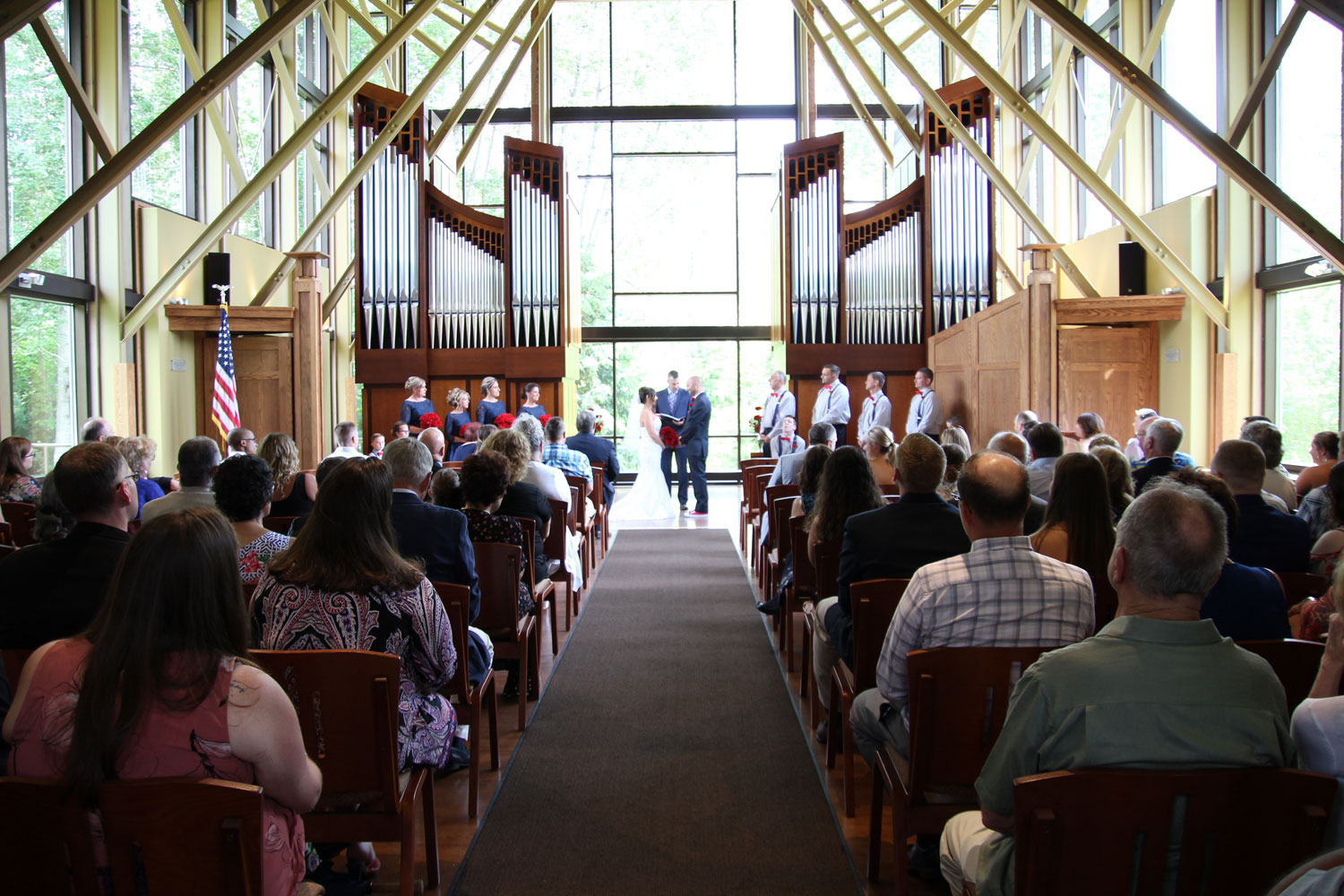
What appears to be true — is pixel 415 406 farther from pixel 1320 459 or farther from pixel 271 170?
pixel 1320 459

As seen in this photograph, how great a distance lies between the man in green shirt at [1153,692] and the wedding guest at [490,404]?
868 cm

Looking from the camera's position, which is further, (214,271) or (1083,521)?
(214,271)

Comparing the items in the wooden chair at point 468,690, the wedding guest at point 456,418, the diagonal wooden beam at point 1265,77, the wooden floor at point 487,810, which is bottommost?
the wooden floor at point 487,810

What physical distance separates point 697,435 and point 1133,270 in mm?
4627

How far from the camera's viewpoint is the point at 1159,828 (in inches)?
64.7

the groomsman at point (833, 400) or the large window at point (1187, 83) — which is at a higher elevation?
the large window at point (1187, 83)

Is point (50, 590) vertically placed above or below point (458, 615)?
above

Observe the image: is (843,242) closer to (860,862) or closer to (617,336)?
(617,336)

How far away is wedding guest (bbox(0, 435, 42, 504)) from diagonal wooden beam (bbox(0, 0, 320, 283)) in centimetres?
122

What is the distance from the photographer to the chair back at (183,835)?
5.24 ft

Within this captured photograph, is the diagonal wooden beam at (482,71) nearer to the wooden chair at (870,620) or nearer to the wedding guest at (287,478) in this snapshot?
the wedding guest at (287,478)

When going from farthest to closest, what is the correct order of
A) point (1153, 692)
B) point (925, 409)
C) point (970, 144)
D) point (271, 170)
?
1. point (925, 409)
2. point (970, 144)
3. point (271, 170)
4. point (1153, 692)

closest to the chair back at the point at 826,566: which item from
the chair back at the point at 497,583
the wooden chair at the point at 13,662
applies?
the chair back at the point at 497,583

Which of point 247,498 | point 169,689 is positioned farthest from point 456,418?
point 169,689
